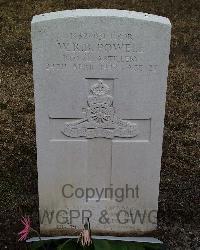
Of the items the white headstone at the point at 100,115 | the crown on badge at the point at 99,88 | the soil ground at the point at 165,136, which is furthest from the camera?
the soil ground at the point at 165,136

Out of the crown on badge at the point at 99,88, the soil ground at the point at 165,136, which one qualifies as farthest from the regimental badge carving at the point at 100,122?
the soil ground at the point at 165,136

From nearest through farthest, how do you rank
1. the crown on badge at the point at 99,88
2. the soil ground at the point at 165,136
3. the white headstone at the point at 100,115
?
the white headstone at the point at 100,115, the crown on badge at the point at 99,88, the soil ground at the point at 165,136

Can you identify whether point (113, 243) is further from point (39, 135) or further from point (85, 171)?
point (39, 135)

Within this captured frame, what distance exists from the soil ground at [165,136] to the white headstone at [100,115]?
39cm

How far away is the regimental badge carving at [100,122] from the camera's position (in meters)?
3.52

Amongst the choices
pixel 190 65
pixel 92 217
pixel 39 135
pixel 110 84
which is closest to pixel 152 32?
pixel 110 84

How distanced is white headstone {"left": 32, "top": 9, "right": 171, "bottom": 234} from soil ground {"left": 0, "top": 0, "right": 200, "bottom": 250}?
1.28 ft

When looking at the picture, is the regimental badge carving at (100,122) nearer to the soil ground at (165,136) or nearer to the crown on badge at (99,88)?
the crown on badge at (99,88)

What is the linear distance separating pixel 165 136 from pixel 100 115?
2.25 meters

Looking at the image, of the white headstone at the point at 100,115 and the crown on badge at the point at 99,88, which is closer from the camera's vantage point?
the white headstone at the point at 100,115

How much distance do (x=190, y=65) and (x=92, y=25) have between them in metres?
4.56

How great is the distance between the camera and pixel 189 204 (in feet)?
14.8

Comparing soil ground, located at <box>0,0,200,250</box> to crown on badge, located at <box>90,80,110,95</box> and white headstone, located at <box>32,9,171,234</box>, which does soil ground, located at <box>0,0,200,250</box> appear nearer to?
white headstone, located at <box>32,9,171,234</box>

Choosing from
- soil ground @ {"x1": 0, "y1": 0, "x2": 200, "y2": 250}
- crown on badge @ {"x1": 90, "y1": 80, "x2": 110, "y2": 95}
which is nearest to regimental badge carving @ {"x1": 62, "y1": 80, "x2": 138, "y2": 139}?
crown on badge @ {"x1": 90, "y1": 80, "x2": 110, "y2": 95}
